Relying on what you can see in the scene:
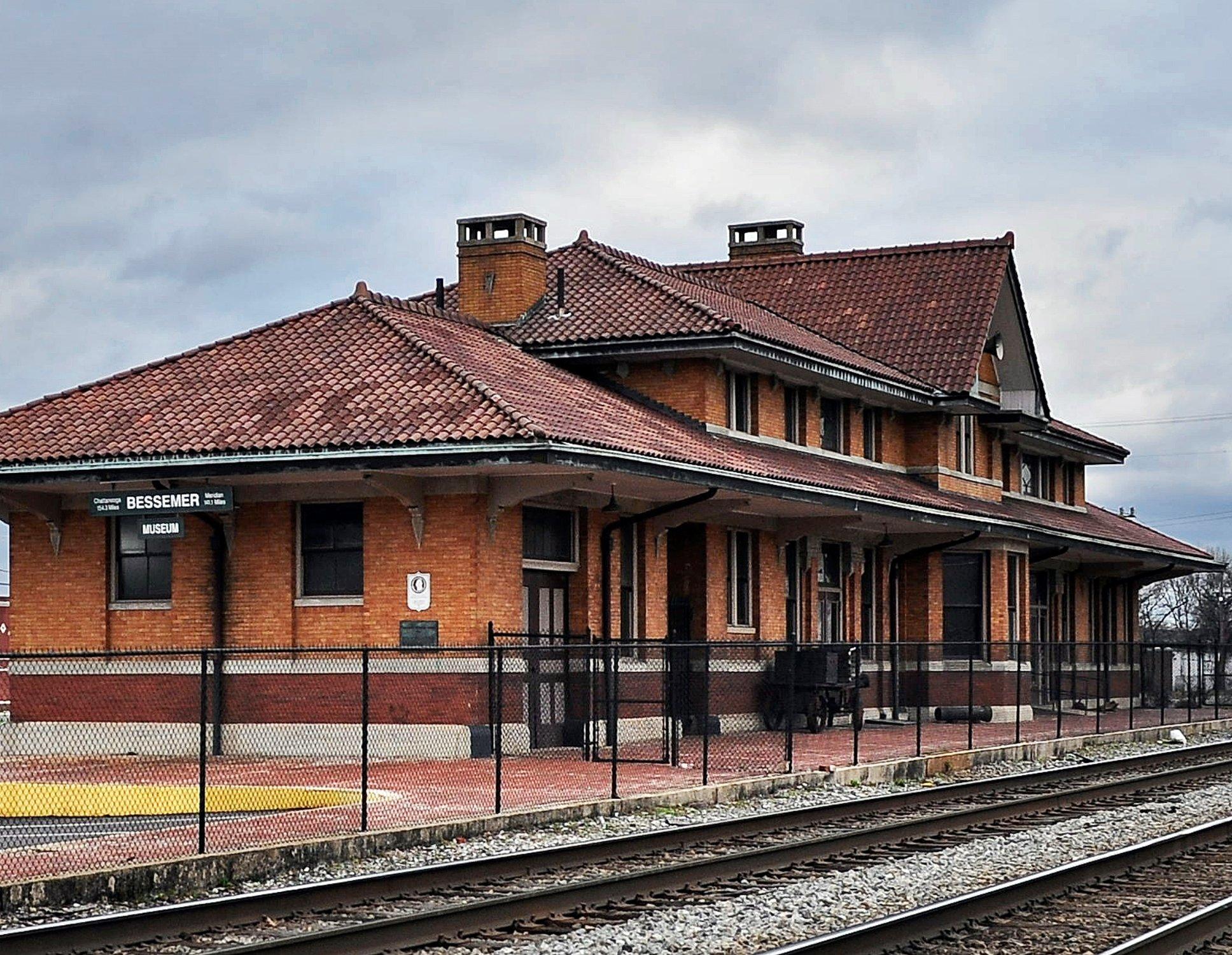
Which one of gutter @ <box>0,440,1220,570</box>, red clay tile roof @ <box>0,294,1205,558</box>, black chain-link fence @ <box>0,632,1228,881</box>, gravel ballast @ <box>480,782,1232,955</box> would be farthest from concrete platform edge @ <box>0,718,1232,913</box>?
red clay tile roof @ <box>0,294,1205,558</box>

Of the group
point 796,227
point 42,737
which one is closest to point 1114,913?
point 42,737

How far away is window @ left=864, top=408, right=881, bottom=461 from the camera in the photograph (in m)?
36.2

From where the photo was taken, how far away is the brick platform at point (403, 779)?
1532 centimetres

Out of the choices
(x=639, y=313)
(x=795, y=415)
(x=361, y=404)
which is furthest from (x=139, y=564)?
(x=795, y=415)

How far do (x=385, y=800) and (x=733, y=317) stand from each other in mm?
14736

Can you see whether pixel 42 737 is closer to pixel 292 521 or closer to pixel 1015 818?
pixel 292 521

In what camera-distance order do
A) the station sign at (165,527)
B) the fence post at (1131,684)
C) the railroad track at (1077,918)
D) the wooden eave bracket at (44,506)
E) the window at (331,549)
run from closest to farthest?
the railroad track at (1077,918), the station sign at (165,527), the window at (331,549), the wooden eave bracket at (44,506), the fence post at (1131,684)

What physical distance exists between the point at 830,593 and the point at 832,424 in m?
2.86

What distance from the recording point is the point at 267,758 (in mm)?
25000

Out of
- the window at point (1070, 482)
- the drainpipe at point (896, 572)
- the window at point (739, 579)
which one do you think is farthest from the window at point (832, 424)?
the window at point (1070, 482)

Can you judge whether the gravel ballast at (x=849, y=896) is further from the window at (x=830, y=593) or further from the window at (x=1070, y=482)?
the window at (x=1070, y=482)

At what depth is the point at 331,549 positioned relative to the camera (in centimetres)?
2594

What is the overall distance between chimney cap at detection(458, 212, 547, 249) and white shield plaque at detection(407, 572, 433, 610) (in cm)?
885

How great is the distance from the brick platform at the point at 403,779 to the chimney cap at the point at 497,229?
9.30 m
